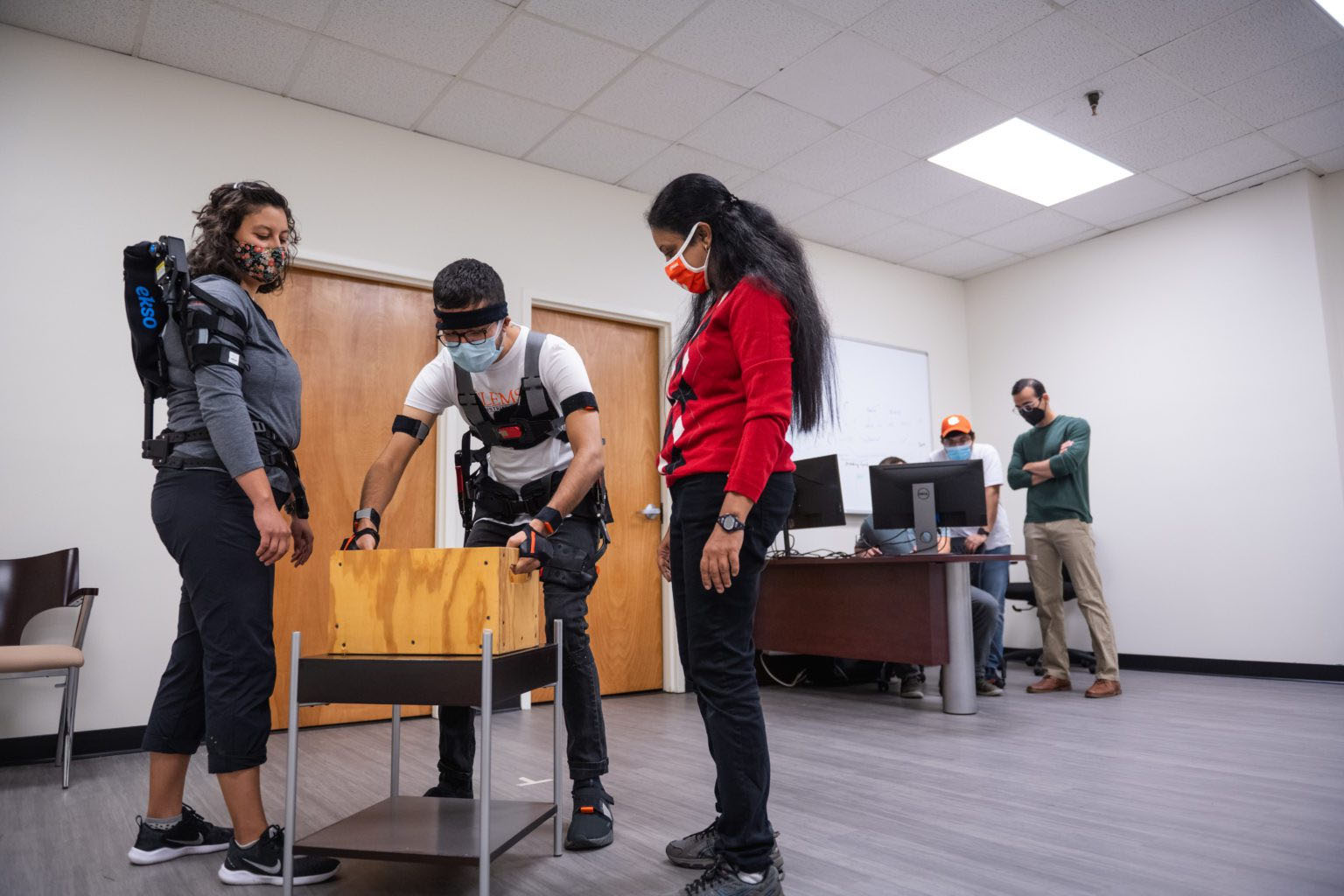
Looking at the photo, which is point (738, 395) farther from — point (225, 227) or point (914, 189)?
point (914, 189)

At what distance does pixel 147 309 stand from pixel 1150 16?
3688 millimetres

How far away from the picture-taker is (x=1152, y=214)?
5270 millimetres

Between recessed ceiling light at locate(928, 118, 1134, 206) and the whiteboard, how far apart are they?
136 centimetres

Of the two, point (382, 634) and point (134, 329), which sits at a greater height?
point (134, 329)

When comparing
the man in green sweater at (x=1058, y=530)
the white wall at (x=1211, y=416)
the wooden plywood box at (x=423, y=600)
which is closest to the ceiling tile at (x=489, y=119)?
the man in green sweater at (x=1058, y=530)

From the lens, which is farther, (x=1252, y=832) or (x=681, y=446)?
(x=1252, y=832)

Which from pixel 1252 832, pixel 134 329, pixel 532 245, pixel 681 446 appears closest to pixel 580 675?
pixel 681 446

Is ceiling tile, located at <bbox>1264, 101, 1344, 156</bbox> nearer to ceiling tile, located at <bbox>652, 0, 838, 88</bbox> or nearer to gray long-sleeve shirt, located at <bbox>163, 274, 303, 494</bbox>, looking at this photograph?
ceiling tile, located at <bbox>652, 0, 838, 88</bbox>

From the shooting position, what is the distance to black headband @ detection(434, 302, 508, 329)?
1.81 meters

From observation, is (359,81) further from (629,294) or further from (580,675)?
(580,675)

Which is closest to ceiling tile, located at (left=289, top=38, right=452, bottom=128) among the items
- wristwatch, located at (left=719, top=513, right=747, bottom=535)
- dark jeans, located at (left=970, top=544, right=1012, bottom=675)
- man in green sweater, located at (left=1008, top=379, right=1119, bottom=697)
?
wristwatch, located at (left=719, top=513, right=747, bottom=535)

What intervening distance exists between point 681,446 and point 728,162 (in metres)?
3.28

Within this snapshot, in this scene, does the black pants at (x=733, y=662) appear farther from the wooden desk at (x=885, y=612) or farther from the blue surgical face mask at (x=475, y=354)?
the wooden desk at (x=885, y=612)

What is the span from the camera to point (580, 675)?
1975mm
